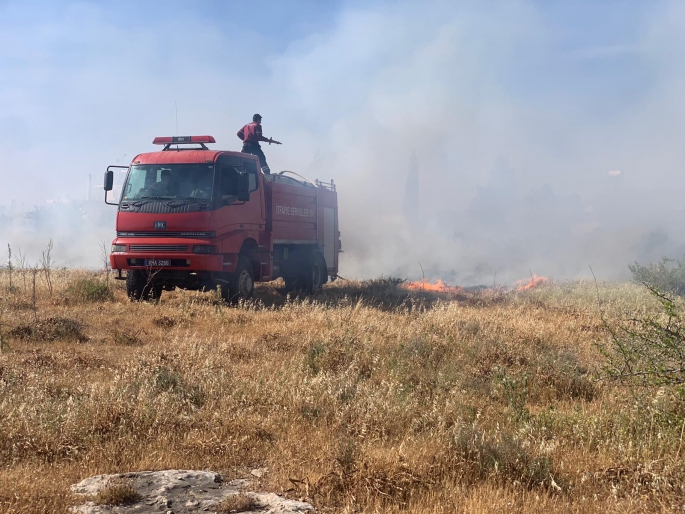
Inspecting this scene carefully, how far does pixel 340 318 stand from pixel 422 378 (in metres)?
3.67

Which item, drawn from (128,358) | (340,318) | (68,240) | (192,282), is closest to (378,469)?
(128,358)

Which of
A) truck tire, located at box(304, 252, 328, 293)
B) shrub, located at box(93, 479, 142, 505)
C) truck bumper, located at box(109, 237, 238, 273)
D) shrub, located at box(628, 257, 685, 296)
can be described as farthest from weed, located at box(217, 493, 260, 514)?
shrub, located at box(628, 257, 685, 296)

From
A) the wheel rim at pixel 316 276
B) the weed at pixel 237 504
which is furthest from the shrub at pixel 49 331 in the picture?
the wheel rim at pixel 316 276

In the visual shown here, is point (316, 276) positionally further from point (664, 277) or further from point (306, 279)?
point (664, 277)

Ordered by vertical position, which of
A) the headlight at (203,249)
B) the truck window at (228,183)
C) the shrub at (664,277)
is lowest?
the shrub at (664,277)

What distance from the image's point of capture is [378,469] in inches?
151

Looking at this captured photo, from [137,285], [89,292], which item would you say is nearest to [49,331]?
[137,285]

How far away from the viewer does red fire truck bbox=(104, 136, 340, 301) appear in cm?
1144

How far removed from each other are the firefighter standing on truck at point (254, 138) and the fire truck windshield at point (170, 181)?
246 cm

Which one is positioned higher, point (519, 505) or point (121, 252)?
point (121, 252)

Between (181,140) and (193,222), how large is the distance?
2263 mm

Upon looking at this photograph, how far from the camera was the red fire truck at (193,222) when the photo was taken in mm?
11438

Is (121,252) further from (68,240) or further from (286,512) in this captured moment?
(68,240)

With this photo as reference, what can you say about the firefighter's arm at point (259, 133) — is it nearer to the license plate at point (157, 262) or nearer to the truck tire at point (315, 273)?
the truck tire at point (315, 273)
